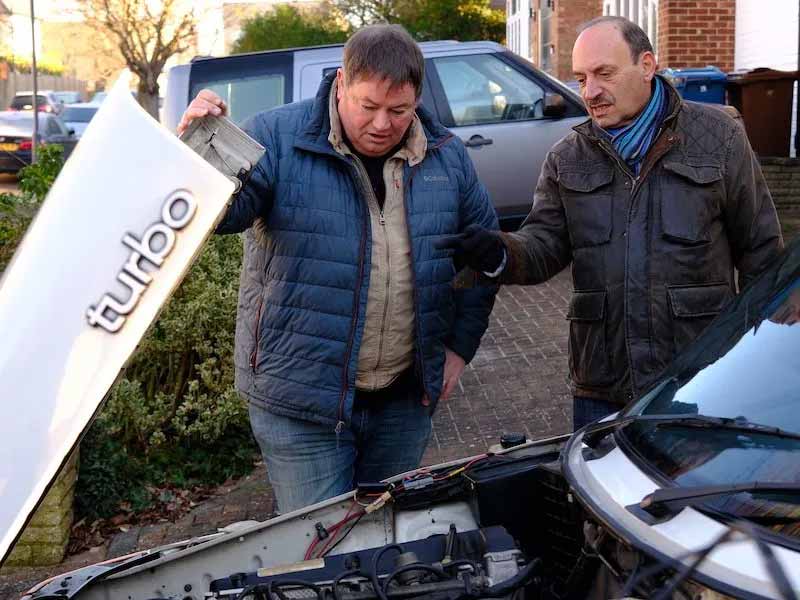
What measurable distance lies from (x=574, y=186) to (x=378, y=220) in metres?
0.70

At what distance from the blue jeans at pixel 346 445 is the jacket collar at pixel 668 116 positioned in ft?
3.25

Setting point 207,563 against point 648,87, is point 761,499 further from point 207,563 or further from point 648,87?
point 648,87

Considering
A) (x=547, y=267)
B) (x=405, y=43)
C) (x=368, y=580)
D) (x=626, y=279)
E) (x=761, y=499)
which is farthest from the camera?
(x=547, y=267)

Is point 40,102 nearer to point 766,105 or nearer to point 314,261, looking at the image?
point 766,105

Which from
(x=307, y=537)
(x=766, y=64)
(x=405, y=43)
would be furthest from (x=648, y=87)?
(x=766, y=64)

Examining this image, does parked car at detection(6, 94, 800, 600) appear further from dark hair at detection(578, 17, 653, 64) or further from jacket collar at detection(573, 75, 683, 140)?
dark hair at detection(578, 17, 653, 64)

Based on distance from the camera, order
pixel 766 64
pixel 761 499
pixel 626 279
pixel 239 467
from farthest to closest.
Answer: pixel 766 64
pixel 239 467
pixel 626 279
pixel 761 499

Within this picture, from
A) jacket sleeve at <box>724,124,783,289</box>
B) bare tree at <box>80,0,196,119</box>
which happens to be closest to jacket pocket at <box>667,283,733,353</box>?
jacket sleeve at <box>724,124,783,289</box>

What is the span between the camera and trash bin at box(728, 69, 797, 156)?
484 inches

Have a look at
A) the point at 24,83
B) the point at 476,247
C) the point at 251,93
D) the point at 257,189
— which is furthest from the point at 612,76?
the point at 24,83

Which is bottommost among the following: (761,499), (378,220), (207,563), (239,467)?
(239,467)

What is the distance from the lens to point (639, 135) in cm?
361

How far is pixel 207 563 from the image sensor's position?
2928mm

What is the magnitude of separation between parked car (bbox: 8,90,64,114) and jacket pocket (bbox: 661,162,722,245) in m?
30.4
